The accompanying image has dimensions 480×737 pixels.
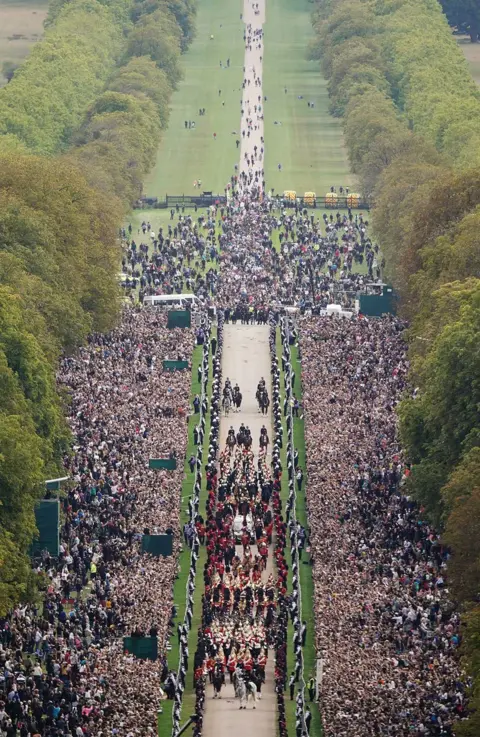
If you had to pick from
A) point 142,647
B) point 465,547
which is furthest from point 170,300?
point 142,647

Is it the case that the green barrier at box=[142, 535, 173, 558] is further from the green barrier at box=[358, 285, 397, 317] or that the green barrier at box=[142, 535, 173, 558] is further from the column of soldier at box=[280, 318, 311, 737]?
the green barrier at box=[358, 285, 397, 317]

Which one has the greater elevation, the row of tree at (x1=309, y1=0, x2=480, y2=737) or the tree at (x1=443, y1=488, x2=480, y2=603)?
the row of tree at (x1=309, y1=0, x2=480, y2=737)

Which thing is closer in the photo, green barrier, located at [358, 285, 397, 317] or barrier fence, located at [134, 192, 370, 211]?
green barrier, located at [358, 285, 397, 317]

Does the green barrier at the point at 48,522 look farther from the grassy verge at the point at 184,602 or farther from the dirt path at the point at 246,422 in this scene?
the dirt path at the point at 246,422

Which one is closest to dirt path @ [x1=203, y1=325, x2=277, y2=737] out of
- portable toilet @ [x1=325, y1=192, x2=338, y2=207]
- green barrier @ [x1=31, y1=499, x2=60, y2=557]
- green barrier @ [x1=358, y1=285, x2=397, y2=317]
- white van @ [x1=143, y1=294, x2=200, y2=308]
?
green barrier @ [x1=358, y1=285, x2=397, y2=317]

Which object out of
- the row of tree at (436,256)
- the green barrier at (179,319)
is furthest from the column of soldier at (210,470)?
the row of tree at (436,256)
